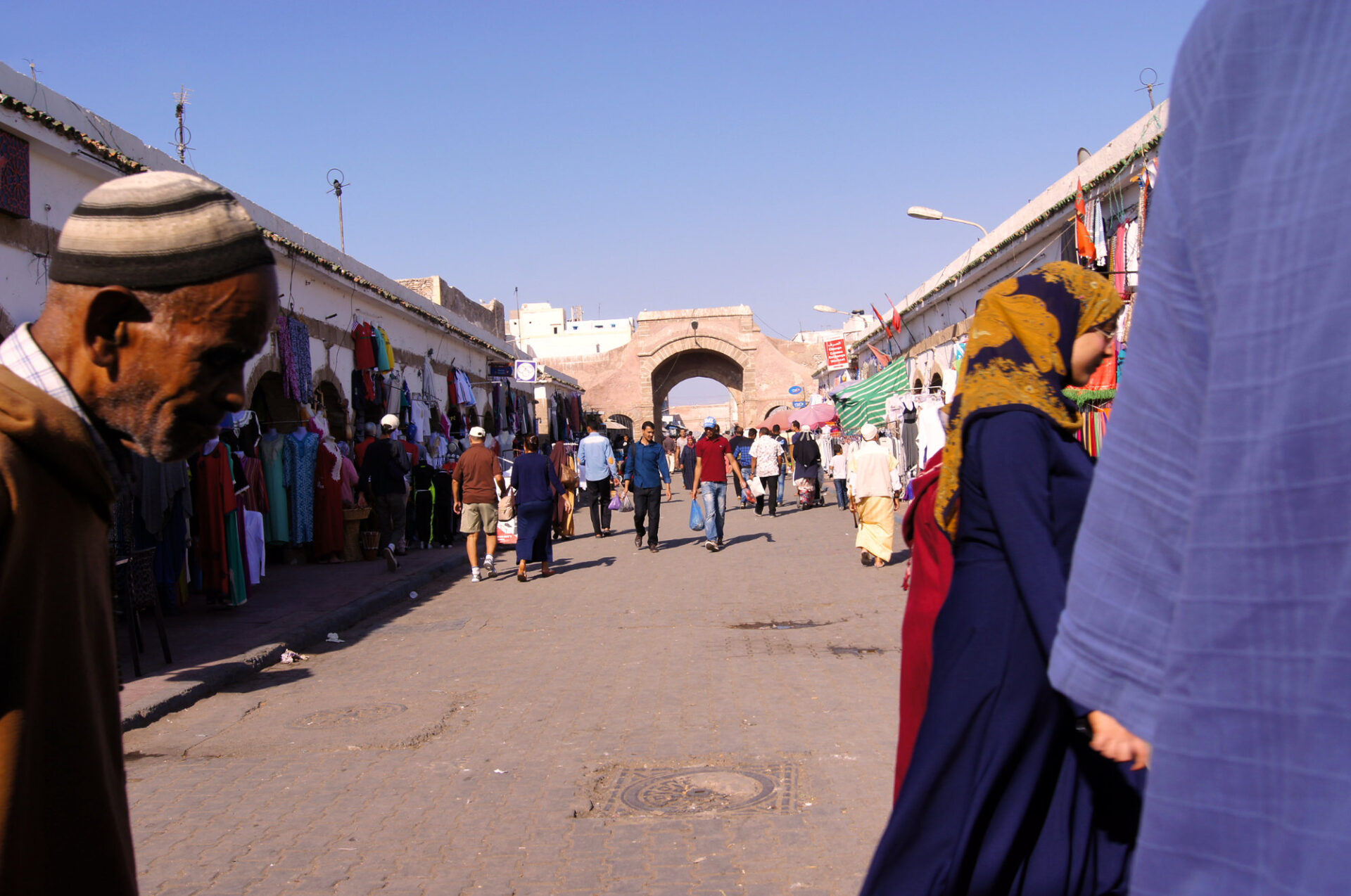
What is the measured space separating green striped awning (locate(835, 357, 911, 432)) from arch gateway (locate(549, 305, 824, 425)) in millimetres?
28533

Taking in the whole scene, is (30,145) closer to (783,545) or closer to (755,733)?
(755,733)

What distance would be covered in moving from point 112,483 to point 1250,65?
1.28m

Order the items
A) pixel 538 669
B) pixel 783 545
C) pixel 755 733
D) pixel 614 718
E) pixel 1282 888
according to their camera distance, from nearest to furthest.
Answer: pixel 1282 888 → pixel 755 733 → pixel 614 718 → pixel 538 669 → pixel 783 545

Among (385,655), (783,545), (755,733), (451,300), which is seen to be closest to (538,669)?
(385,655)

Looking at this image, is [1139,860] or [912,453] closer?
[1139,860]

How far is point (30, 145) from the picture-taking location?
8266mm

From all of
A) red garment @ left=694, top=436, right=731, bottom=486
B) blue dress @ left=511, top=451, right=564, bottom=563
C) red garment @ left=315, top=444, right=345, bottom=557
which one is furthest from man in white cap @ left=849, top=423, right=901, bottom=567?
red garment @ left=315, top=444, right=345, bottom=557

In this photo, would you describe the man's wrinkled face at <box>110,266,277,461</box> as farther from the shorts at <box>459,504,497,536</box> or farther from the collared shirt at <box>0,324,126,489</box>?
the shorts at <box>459,504,497,536</box>

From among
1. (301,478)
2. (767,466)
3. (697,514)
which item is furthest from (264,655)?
(767,466)

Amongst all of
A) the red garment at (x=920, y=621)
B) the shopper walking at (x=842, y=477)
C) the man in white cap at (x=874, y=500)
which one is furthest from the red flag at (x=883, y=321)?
the red garment at (x=920, y=621)

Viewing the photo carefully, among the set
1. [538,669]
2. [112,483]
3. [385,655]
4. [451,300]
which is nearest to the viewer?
[112,483]

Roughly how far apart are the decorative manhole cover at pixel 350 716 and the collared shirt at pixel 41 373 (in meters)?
5.18

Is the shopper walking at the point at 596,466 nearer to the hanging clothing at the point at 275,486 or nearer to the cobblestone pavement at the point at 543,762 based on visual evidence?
the hanging clothing at the point at 275,486

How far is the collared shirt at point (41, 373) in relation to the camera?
1.22 metres
